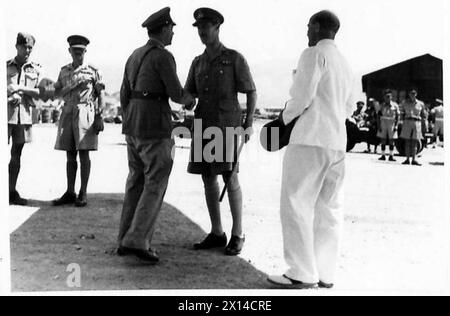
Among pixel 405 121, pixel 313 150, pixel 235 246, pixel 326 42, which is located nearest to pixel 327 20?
pixel 326 42

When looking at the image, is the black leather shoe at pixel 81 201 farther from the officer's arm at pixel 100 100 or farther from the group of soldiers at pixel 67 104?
the officer's arm at pixel 100 100

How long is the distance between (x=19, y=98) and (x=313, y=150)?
382 cm

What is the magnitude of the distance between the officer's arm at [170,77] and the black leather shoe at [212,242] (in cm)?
125

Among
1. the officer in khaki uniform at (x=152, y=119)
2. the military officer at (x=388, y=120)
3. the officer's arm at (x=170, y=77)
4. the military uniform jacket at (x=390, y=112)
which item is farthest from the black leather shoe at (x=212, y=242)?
the military uniform jacket at (x=390, y=112)

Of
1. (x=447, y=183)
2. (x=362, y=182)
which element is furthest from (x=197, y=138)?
(x=362, y=182)

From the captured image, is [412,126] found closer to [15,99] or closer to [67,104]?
[67,104]

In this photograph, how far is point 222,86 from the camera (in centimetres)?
498

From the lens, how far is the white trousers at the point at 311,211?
3988 millimetres

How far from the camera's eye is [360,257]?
16.2 feet

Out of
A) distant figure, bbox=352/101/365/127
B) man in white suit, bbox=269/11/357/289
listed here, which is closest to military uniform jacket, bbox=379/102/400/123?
distant figure, bbox=352/101/365/127

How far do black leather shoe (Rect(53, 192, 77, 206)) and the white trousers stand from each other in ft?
11.2

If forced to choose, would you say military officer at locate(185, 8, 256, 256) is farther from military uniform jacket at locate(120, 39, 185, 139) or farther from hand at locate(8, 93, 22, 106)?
hand at locate(8, 93, 22, 106)

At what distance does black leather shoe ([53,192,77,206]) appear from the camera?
6637 mm
